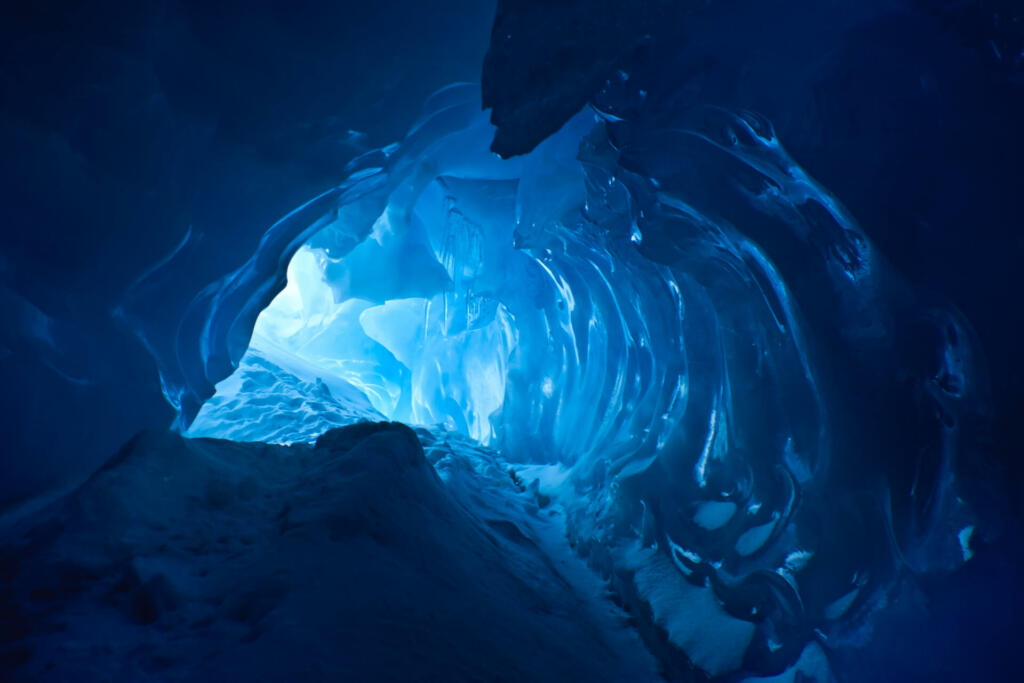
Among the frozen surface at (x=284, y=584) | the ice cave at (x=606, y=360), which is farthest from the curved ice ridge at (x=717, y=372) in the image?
the frozen surface at (x=284, y=584)

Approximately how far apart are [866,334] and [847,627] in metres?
1.48

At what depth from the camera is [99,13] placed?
328cm

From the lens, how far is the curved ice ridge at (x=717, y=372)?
96.1 inches

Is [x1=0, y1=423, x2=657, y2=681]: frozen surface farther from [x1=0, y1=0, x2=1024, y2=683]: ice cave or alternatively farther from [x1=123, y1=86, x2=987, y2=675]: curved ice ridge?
[x1=123, y1=86, x2=987, y2=675]: curved ice ridge

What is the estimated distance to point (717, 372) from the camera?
163 inches

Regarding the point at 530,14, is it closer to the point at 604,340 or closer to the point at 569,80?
the point at 569,80

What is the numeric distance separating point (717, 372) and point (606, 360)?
2918 millimetres

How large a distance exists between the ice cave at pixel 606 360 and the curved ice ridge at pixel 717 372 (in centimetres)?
2

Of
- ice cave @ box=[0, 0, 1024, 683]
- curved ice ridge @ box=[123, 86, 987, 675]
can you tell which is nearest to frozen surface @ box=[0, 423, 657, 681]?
ice cave @ box=[0, 0, 1024, 683]

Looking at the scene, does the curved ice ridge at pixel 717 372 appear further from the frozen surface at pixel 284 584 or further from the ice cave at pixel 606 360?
the frozen surface at pixel 284 584

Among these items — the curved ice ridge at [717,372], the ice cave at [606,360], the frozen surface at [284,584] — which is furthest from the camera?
the curved ice ridge at [717,372]

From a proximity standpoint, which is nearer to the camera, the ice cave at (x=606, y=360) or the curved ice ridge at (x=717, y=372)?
the ice cave at (x=606, y=360)

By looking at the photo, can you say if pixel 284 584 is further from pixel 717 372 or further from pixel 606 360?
pixel 606 360

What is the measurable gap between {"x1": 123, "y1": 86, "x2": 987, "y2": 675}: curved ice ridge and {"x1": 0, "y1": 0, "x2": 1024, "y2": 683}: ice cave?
0.02m
